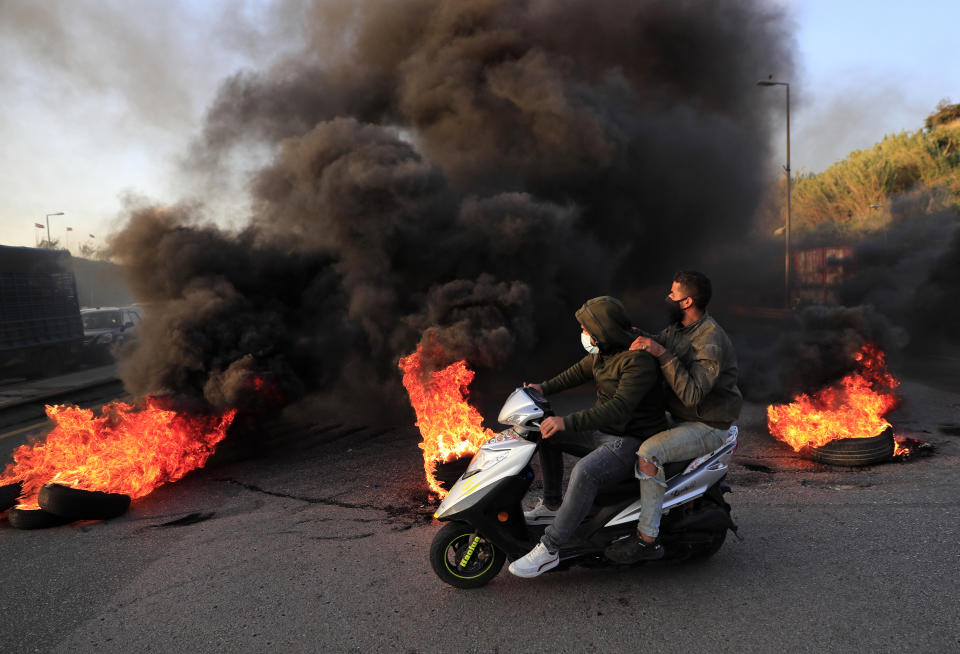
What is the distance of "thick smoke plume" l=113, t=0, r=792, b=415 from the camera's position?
8109 mm

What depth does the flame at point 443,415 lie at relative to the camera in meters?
5.52

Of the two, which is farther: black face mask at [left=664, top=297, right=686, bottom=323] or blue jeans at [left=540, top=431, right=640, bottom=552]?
black face mask at [left=664, top=297, right=686, bottom=323]

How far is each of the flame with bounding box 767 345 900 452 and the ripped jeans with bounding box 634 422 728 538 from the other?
342 centimetres

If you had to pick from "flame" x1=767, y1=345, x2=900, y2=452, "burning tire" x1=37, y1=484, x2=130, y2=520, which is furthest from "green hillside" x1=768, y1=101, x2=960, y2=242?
"burning tire" x1=37, y1=484, x2=130, y2=520

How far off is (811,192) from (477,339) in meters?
46.5

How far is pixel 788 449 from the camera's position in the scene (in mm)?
6363

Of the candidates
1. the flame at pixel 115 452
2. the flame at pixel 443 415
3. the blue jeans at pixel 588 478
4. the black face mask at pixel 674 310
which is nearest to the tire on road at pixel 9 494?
the flame at pixel 115 452

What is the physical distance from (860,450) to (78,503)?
7121 millimetres

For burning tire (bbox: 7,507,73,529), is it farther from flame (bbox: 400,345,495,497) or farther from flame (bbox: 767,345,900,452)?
flame (bbox: 767,345,900,452)

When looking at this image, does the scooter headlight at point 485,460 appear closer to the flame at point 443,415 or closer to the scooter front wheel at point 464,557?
the scooter front wheel at point 464,557

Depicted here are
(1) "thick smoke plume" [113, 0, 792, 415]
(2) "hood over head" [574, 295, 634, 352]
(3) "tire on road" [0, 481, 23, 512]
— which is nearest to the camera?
(2) "hood over head" [574, 295, 634, 352]

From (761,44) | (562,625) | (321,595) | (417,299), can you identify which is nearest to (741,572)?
(562,625)

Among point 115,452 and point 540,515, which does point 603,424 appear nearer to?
point 540,515

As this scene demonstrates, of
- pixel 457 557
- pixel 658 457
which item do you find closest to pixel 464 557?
pixel 457 557
